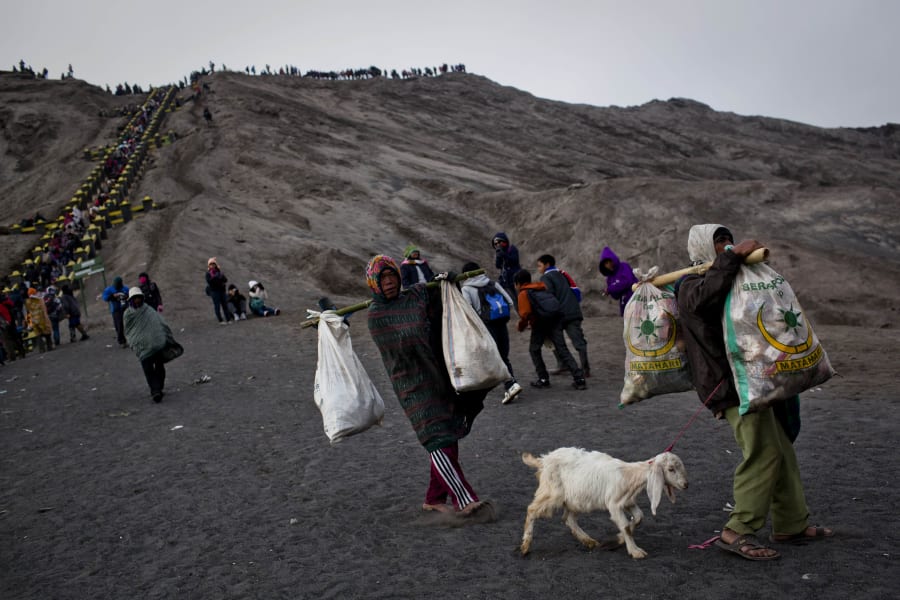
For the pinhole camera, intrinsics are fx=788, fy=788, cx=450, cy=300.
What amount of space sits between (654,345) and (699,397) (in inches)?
17.4

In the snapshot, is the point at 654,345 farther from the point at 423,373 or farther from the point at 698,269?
the point at 423,373

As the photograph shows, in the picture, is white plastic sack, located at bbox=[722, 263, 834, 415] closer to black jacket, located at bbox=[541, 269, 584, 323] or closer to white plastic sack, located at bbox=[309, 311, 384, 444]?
white plastic sack, located at bbox=[309, 311, 384, 444]

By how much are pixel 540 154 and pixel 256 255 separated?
2186 cm

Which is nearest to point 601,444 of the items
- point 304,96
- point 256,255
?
point 256,255

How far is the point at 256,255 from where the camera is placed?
26.0 metres

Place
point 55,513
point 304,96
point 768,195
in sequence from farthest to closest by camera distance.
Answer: point 304,96, point 768,195, point 55,513

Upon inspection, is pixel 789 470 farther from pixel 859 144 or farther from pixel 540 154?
pixel 859 144

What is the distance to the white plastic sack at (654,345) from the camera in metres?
4.64

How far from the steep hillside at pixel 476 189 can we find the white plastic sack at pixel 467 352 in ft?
44.7

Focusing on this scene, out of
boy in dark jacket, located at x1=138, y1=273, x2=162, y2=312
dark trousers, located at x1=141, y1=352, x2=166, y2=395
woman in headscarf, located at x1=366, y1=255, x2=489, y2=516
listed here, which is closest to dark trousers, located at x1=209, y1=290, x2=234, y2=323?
boy in dark jacket, located at x1=138, y1=273, x2=162, y2=312

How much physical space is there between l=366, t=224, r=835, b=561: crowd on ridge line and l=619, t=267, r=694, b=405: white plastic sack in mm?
114

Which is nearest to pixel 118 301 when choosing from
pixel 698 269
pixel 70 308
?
pixel 70 308

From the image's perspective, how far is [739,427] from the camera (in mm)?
4332

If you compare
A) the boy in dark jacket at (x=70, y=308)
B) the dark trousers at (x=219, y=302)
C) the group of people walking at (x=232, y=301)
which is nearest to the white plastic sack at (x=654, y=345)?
the group of people walking at (x=232, y=301)
